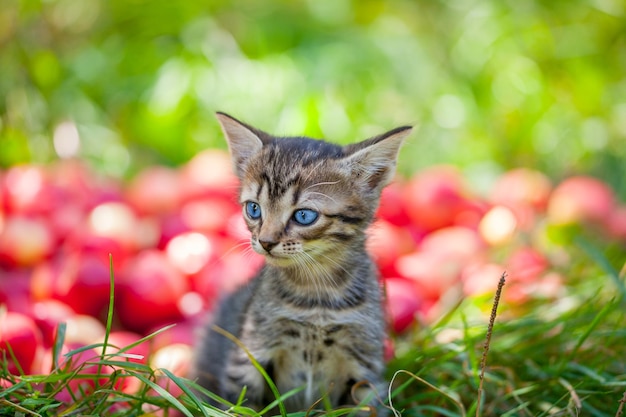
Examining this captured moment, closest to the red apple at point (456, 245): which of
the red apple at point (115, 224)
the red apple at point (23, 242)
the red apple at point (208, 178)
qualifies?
the red apple at point (208, 178)

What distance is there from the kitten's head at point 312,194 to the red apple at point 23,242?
1236 mm

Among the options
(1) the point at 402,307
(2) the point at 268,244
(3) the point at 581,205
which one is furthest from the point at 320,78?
(2) the point at 268,244

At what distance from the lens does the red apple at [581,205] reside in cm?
362

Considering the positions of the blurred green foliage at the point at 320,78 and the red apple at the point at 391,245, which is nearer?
the red apple at the point at 391,245

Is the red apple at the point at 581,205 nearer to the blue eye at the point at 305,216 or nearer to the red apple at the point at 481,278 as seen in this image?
the red apple at the point at 481,278

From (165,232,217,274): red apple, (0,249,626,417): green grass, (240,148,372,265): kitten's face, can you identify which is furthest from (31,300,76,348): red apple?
(240,148,372,265): kitten's face

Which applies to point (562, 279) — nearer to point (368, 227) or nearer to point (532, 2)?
point (368, 227)

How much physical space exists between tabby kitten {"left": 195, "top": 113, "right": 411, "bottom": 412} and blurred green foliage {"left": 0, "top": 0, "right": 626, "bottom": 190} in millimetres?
1894

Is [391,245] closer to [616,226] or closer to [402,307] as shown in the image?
[402,307]

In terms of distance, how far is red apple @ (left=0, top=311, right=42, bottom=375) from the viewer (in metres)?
2.24

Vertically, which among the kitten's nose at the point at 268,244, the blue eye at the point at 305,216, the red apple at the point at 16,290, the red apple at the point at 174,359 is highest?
the blue eye at the point at 305,216

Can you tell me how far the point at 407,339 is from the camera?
2799mm

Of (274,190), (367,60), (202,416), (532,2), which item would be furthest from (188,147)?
(532,2)

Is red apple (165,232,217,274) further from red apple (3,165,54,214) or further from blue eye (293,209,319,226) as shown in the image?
blue eye (293,209,319,226)
